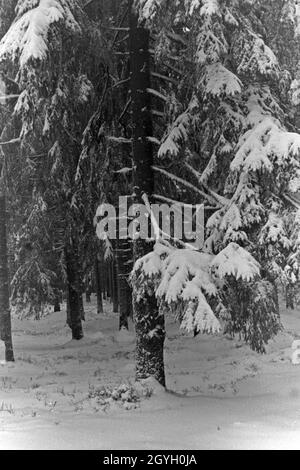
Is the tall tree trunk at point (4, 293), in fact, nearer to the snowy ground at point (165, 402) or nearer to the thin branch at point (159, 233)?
the snowy ground at point (165, 402)

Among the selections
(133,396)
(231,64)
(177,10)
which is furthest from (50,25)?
(133,396)

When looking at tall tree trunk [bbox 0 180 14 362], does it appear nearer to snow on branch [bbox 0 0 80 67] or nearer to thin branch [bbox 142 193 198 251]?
thin branch [bbox 142 193 198 251]

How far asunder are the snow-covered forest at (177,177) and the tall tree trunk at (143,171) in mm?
25

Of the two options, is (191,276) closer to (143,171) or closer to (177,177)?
(177,177)

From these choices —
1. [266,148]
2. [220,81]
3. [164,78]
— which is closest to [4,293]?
Answer: [164,78]

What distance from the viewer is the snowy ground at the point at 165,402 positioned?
5.78 metres

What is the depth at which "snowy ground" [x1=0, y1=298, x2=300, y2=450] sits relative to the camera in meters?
5.78

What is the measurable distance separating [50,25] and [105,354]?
466 inches

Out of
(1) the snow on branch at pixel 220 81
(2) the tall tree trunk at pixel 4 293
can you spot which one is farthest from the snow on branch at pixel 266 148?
(2) the tall tree trunk at pixel 4 293

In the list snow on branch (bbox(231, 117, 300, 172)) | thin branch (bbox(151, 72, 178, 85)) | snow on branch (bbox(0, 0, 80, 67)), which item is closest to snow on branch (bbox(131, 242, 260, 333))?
snow on branch (bbox(231, 117, 300, 172))

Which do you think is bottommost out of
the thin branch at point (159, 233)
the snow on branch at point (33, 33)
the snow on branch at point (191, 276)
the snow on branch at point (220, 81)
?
the snow on branch at point (191, 276)

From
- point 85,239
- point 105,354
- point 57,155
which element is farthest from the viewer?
point 105,354
